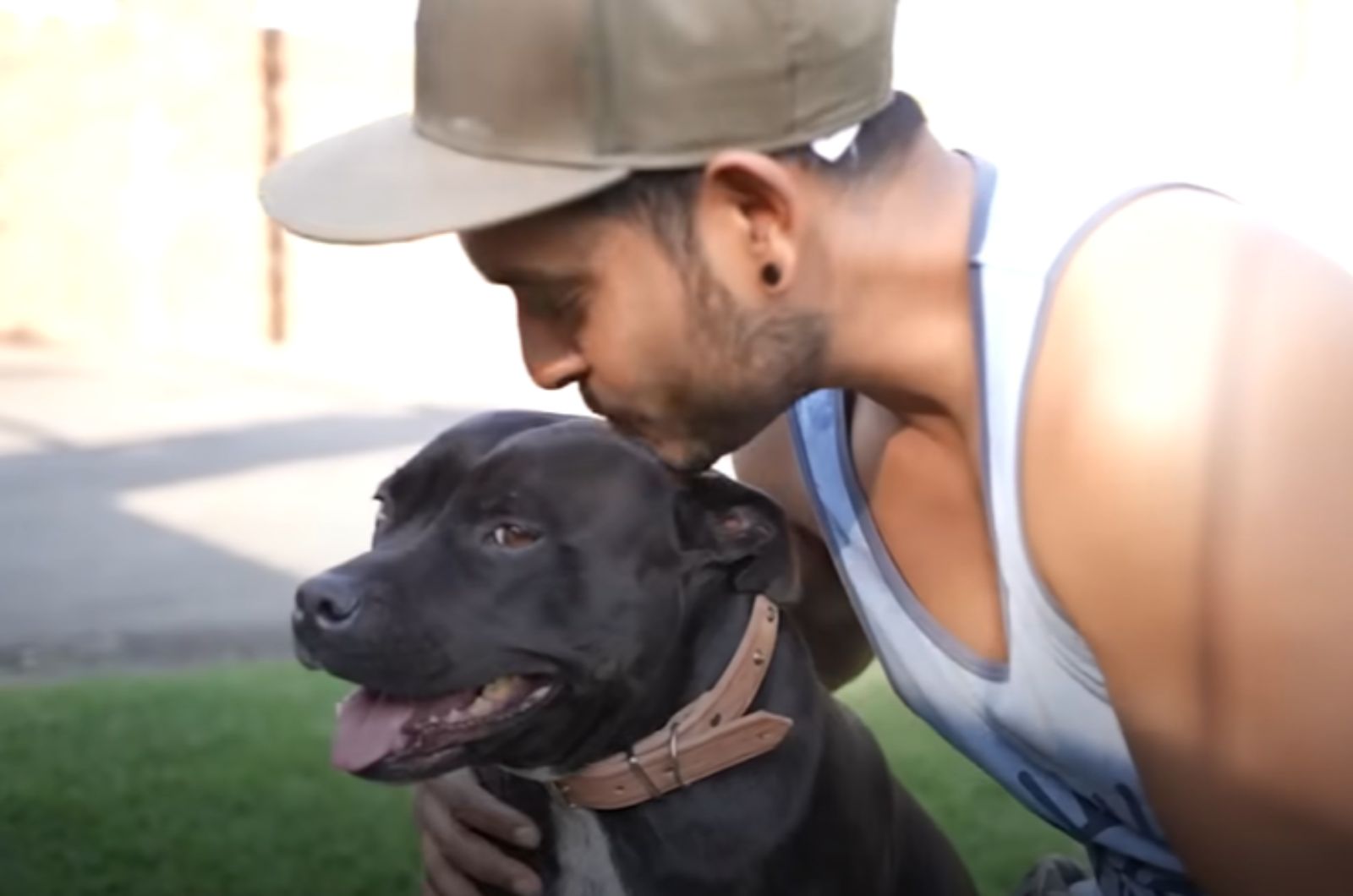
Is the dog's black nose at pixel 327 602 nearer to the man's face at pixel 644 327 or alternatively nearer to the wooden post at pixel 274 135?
the man's face at pixel 644 327

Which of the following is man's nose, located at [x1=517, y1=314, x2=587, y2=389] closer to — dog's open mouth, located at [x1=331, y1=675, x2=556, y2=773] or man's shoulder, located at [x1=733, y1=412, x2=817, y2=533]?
dog's open mouth, located at [x1=331, y1=675, x2=556, y2=773]

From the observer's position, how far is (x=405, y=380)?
430 inches

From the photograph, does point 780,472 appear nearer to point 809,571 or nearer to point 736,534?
point 809,571

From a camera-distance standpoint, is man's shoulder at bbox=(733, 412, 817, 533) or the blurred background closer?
man's shoulder at bbox=(733, 412, 817, 533)

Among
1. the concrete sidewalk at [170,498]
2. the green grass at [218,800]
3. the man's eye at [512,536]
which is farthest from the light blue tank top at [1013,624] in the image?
the concrete sidewalk at [170,498]

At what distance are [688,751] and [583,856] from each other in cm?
22

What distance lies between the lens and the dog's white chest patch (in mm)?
2346

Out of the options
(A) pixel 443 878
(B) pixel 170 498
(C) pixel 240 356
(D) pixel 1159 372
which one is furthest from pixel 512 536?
(C) pixel 240 356

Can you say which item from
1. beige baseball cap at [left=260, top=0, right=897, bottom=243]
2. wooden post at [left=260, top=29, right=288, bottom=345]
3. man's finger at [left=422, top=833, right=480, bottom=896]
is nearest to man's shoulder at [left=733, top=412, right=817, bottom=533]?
man's finger at [left=422, top=833, right=480, bottom=896]

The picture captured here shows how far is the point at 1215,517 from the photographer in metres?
1.76

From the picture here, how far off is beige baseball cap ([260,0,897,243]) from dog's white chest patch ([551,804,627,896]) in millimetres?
885

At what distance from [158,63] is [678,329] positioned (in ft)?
34.4

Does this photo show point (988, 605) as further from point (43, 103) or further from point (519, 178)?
point (43, 103)

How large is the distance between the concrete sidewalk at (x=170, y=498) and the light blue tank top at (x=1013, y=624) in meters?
3.24
